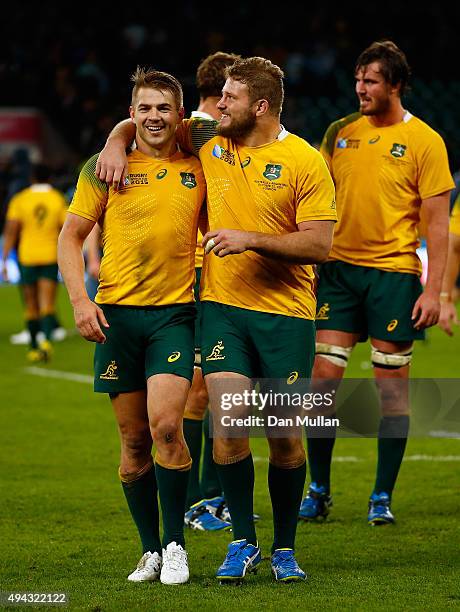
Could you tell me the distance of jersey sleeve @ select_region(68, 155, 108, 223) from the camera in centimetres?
527

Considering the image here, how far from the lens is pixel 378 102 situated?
659cm

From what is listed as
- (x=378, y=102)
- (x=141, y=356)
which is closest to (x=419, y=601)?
(x=141, y=356)

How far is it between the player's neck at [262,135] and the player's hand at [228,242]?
52 cm

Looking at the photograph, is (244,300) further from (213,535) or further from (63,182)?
(63,182)

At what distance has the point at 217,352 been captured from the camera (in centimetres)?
524

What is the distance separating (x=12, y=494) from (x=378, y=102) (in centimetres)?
294

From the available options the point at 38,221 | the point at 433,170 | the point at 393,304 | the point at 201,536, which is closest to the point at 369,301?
the point at 393,304

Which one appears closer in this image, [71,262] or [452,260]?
[71,262]

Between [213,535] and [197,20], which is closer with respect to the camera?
[213,535]

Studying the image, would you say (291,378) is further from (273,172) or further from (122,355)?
(273,172)

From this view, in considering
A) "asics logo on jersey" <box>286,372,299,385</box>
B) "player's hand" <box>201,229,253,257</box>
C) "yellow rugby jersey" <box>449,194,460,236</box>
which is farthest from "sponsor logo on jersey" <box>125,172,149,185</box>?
"yellow rugby jersey" <box>449,194,460,236</box>

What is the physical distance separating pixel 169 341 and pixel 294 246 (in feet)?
2.07

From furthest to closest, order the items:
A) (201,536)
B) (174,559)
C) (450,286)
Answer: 1. (450,286)
2. (201,536)
3. (174,559)

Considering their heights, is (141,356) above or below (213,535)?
above
